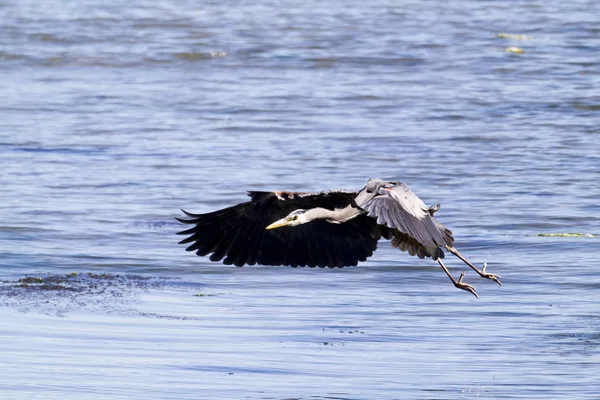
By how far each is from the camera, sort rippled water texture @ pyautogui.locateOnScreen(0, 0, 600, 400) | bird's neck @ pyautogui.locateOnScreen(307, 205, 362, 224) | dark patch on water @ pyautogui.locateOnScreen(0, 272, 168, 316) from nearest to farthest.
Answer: bird's neck @ pyautogui.locateOnScreen(307, 205, 362, 224), rippled water texture @ pyautogui.locateOnScreen(0, 0, 600, 400), dark patch on water @ pyautogui.locateOnScreen(0, 272, 168, 316)

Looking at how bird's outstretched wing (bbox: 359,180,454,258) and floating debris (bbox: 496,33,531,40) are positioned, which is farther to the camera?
floating debris (bbox: 496,33,531,40)

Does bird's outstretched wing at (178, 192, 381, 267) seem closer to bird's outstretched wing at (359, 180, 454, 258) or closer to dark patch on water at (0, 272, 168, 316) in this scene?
bird's outstretched wing at (359, 180, 454, 258)

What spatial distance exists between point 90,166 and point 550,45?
38.4 feet

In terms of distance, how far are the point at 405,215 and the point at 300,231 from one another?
138 cm

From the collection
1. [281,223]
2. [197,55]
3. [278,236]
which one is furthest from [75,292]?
[197,55]

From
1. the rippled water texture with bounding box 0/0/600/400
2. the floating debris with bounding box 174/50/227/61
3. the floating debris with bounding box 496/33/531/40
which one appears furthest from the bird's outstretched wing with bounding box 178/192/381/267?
the floating debris with bounding box 496/33/531/40

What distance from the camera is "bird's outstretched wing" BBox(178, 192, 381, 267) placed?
287 inches

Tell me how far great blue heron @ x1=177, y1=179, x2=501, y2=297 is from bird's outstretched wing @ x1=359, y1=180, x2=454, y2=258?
0.09 feet

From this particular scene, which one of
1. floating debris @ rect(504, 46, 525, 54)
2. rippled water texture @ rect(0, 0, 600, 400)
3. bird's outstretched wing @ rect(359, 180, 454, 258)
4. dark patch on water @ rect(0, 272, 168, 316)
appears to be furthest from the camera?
floating debris @ rect(504, 46, 525, 54)

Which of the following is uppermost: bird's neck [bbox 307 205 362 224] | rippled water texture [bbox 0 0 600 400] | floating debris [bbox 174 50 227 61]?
bird's neck [bbox 307 205 362 224]

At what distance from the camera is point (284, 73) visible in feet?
67.9

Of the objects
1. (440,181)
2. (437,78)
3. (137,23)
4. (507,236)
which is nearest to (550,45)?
Result: (437,78)

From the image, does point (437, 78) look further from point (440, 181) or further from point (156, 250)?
point (156, 250)

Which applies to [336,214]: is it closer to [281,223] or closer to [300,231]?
[281,223]
